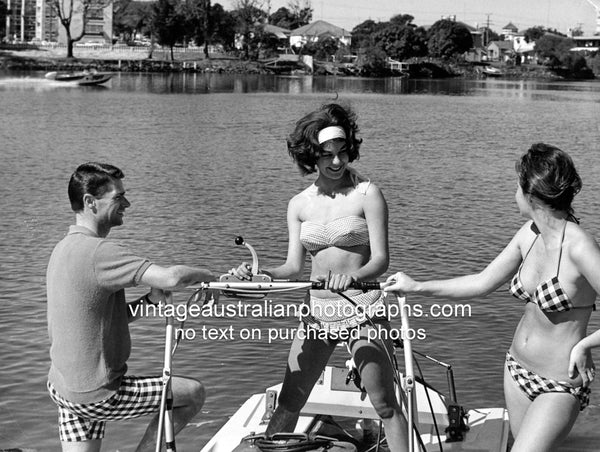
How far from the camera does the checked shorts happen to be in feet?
16.0

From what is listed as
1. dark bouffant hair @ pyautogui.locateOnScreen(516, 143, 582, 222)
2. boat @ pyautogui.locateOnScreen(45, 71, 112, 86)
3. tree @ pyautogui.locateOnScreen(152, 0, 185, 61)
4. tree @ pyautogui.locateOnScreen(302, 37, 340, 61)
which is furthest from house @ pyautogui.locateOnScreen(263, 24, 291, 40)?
dark bouffant hair @ pyautogui.locateOnScreen(516, 143, 582, 222)

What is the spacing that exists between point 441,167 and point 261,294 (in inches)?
894

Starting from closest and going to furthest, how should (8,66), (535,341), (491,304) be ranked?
(535,341), (491,304), (8,66)

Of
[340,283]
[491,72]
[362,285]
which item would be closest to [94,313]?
[340,283]

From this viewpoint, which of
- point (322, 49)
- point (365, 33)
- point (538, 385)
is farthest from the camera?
point (365, 33)

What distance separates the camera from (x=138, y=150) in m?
31.0

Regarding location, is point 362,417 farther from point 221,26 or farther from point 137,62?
point 221,26

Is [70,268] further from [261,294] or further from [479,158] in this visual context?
[479,158]

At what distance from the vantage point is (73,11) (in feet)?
448

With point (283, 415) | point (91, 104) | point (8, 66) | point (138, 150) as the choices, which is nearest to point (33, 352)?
point (283, 415)

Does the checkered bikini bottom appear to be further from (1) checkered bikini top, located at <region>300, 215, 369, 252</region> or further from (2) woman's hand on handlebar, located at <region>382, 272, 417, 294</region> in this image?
(1) checkered bikini top, located at <region>300, 215, 369, 252</region>

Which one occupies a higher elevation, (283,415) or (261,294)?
(261,294)

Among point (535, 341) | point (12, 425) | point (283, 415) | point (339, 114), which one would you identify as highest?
point (339, 114)

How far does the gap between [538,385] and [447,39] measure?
173769 mm
